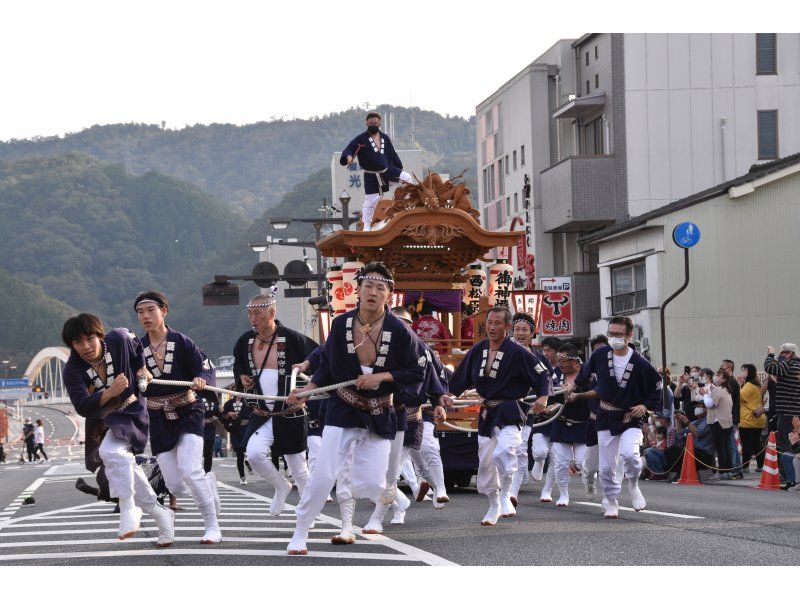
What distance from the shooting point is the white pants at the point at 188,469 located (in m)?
9.48

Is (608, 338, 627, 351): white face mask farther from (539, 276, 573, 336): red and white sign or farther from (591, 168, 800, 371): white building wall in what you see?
(539, 276, 573, 336): red and white sign

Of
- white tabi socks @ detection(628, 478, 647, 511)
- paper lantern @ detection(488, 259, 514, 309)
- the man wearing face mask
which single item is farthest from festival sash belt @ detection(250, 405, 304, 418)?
paper lantern @ detection(488, 259, 514, 309)

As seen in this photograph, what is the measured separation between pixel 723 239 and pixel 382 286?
84.7 ft

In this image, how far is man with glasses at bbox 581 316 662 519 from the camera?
40.2 feet

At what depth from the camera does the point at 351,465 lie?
30.7ft

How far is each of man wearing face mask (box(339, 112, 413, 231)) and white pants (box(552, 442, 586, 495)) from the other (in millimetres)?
6093

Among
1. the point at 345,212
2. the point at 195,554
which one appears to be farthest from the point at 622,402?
the point at 345,212

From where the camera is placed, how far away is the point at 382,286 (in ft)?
30.0

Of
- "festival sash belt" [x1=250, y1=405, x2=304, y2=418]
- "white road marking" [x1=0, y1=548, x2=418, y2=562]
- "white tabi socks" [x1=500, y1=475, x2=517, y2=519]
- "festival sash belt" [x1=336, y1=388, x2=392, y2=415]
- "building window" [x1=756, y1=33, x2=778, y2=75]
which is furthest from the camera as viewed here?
"building window" [x1=756, y1=33, x2=778, y2=75]

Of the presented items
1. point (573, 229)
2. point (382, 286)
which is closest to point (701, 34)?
point (573, 229)

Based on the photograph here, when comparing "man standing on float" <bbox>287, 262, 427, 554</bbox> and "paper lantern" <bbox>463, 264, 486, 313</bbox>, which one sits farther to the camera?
"paper lantern" <bbox>463, 264, 486, 313</bbox>

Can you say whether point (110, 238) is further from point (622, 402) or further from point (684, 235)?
point (622, 402)

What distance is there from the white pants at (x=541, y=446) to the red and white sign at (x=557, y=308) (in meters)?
23.3

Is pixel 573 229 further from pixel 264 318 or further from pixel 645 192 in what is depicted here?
pixel 264 318
